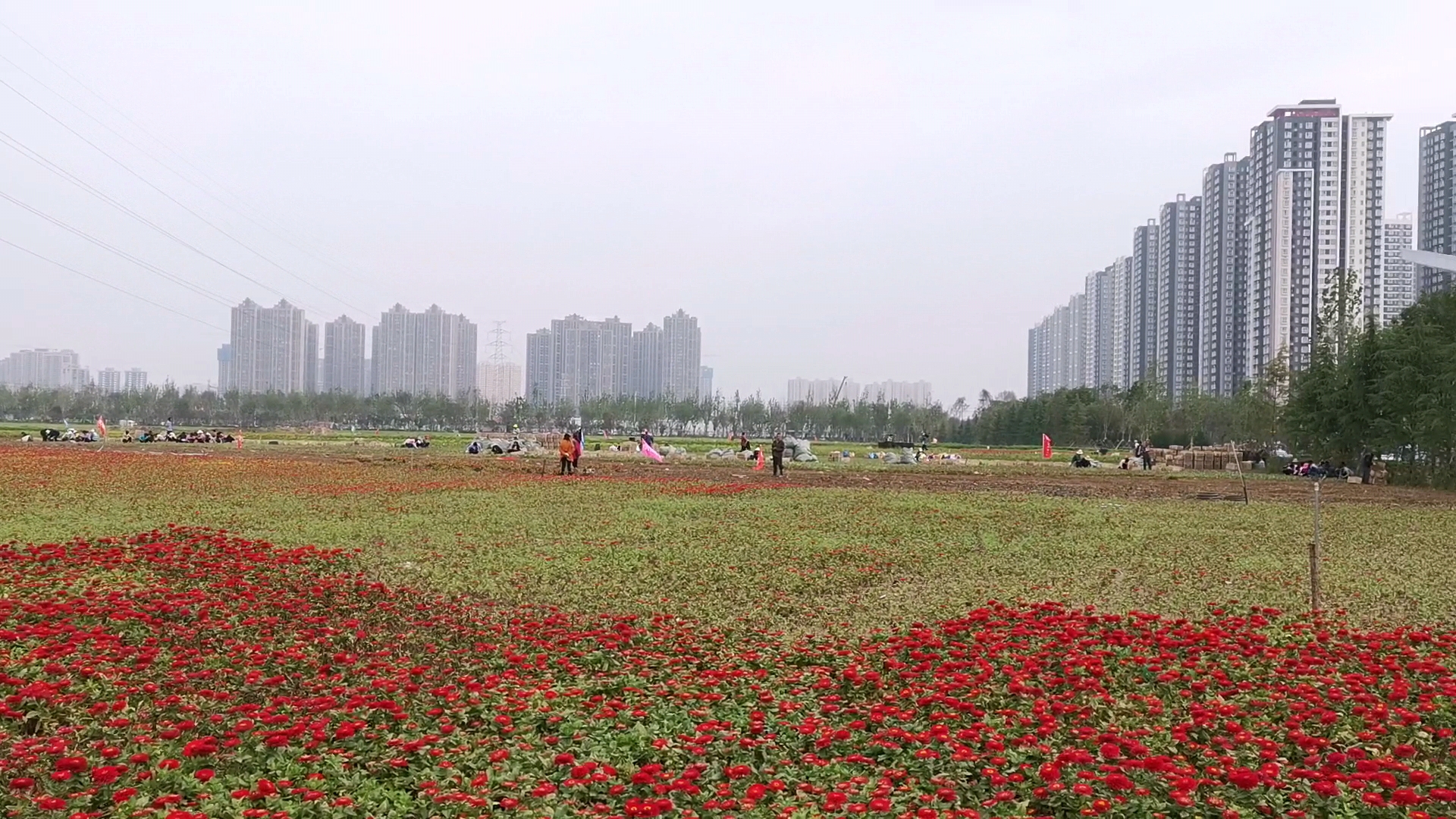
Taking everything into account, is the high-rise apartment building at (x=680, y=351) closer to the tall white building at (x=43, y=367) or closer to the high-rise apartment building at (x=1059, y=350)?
the high-rise apartment building at (x=1059, y=350)

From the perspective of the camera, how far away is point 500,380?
153 metres

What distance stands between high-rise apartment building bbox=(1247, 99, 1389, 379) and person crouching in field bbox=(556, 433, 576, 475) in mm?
53339

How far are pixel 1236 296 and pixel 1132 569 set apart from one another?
252 feet

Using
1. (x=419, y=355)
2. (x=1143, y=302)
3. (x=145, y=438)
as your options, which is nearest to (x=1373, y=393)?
(x=145, y=438)

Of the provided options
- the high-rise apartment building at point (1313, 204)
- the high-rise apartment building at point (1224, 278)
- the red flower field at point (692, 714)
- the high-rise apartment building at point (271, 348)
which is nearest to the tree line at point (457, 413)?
the high-rise apartment building at point (271, 348)

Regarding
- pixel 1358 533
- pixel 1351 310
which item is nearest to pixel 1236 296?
pixel 1351 310

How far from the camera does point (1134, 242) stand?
9862 cm

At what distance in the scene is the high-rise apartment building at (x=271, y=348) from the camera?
13250 cm

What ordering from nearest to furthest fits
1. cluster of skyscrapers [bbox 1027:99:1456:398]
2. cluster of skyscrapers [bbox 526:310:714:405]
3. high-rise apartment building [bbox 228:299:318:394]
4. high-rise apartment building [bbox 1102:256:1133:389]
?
cluster of skyscrapers [bbox 1027:99:1456:398], high-rise apartment building [bbox 1102:256:1133:389], high-rise apartment building [bbox 228:299:318:394], cluster of skyscrapers [bbox 526:310:714:405]

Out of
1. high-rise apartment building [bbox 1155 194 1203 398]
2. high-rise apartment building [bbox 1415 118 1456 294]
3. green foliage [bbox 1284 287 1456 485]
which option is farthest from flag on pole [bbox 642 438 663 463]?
high-rise apartment building [bbox 1155 194 1203 398]

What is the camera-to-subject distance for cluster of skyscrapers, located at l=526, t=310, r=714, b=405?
513ft

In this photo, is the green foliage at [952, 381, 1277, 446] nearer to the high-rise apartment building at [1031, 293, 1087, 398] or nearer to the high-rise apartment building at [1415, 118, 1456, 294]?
the high-rise apartment building at [1415, 118, 1456, 294]

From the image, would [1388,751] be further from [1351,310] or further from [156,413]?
[156,413]

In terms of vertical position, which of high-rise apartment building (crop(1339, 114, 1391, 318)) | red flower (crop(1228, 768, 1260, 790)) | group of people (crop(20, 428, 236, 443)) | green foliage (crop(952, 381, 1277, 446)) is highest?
high-rise apartment building (crop(1339, 114, 1391, 318))
